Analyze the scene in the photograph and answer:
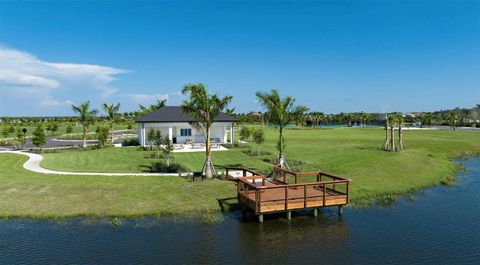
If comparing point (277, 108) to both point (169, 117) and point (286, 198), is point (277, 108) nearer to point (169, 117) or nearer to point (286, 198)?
point (286, 198)

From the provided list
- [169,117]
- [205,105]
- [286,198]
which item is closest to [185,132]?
[169,117]

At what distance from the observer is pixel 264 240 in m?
14.5

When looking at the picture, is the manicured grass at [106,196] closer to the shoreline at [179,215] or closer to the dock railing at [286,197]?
the shoreline at [179,215]

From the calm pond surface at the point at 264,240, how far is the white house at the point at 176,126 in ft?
86.4

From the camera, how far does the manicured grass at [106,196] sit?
1780 centimetres

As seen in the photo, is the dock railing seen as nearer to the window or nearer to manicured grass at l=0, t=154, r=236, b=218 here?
manicured grass at l=0, t=154, r=236, b=218

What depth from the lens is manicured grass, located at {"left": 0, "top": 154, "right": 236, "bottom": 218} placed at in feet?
58.4

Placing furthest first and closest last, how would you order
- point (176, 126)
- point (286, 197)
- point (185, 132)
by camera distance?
point (185, 132) → point (176, 126) → point (286, 197)

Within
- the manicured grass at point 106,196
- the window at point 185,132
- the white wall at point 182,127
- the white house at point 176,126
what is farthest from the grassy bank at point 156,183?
the window at point 185,132

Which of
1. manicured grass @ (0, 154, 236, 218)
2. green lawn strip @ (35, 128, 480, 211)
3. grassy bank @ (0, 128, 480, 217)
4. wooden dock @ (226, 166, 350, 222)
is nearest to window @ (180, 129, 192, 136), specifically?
green lawn strip @ (35, 128, 480, 211)

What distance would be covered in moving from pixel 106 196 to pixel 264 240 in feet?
32.0

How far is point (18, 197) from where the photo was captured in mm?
19297

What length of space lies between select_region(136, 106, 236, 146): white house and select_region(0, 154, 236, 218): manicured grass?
64.2 ft

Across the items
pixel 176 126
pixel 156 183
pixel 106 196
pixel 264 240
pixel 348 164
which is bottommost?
pixel 264 240
